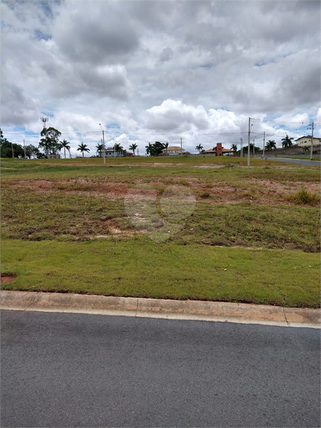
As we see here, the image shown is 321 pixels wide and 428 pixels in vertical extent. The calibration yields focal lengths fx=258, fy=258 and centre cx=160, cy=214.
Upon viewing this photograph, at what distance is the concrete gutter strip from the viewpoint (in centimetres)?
338

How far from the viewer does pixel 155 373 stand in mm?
2484

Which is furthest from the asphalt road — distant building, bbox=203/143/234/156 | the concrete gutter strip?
distant building, bbox=203/143/234/156

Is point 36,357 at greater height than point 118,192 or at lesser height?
lesser

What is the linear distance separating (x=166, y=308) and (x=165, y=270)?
99cm

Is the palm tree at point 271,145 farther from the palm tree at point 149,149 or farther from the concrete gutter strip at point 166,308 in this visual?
the concrete gutter strip at point 166,308

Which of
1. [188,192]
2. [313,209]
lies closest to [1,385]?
[313,209]

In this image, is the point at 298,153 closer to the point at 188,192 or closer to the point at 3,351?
the point at 188,192

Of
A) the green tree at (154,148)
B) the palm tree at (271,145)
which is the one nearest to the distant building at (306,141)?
the palm tree at (271,145)

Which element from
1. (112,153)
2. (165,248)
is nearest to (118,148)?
(112,153)

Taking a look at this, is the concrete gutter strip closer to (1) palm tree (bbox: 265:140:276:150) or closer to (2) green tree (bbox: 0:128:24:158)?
(2) green tree (bbox: 0:128:24:158)

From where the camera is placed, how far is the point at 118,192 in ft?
40.1

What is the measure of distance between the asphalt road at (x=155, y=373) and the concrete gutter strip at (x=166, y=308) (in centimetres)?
15

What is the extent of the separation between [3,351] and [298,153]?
266 feet

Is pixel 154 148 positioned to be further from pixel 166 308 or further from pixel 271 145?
pixel 166 308
